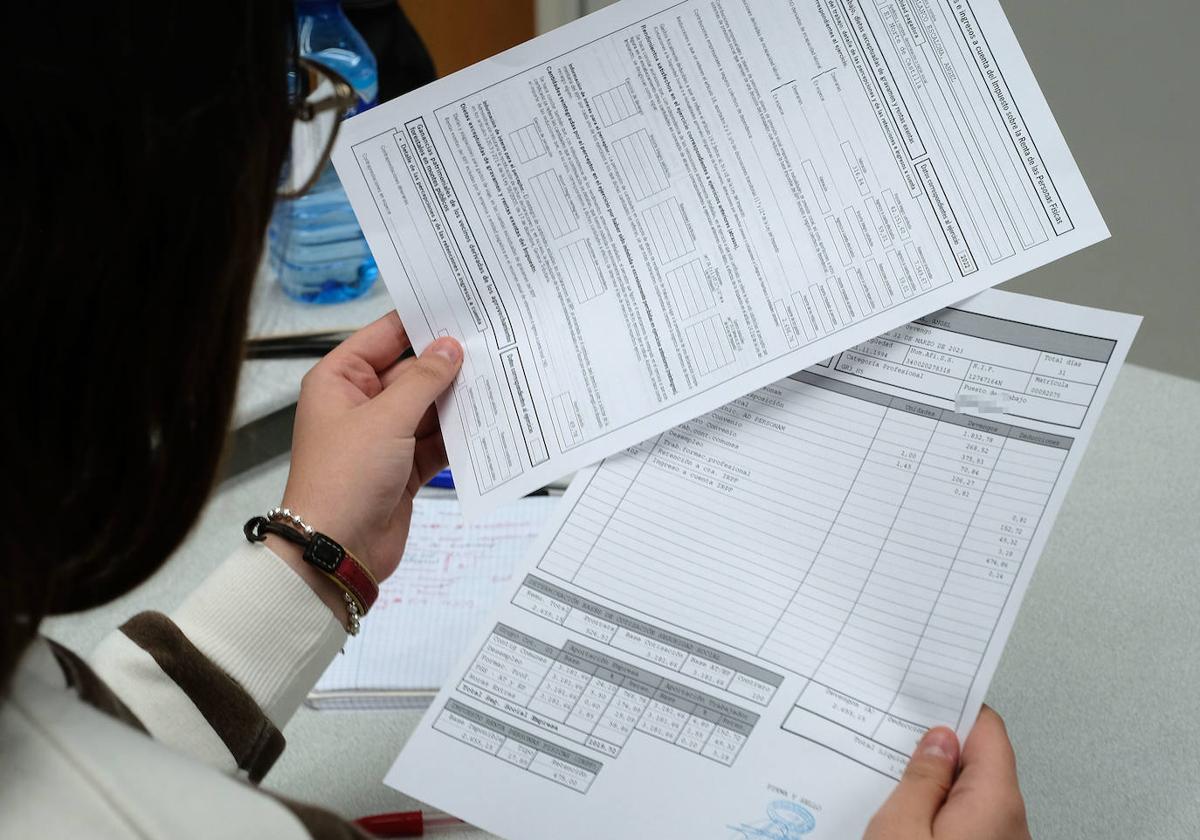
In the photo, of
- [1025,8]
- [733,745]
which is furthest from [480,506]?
[1025,8]

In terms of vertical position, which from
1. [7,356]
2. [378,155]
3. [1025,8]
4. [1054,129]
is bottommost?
[7,356]

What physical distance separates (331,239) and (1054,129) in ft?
2.43

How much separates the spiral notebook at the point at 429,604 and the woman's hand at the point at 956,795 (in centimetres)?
33

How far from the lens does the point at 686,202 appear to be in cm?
65

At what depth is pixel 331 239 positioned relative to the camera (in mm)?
1134

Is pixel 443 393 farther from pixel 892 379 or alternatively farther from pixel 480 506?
pixel 892 379

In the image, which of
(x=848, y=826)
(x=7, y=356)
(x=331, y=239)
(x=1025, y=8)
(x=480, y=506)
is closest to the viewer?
(x=7, y=356)

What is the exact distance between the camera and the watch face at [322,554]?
0.67 m

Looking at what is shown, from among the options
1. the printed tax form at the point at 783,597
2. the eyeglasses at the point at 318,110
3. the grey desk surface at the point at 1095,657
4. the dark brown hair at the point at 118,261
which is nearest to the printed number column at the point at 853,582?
the printed tax form at the point at 783,597

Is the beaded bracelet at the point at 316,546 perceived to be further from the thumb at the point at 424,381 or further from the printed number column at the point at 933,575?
the printed number column at the point at 933,575

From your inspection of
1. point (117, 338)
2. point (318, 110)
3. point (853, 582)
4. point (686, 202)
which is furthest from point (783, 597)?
point (318, 110)

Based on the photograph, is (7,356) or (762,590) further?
(762,590)

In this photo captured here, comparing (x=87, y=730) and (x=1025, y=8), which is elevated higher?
(x=1025, y=8)

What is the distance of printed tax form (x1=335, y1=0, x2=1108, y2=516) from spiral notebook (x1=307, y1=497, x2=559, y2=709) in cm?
17
